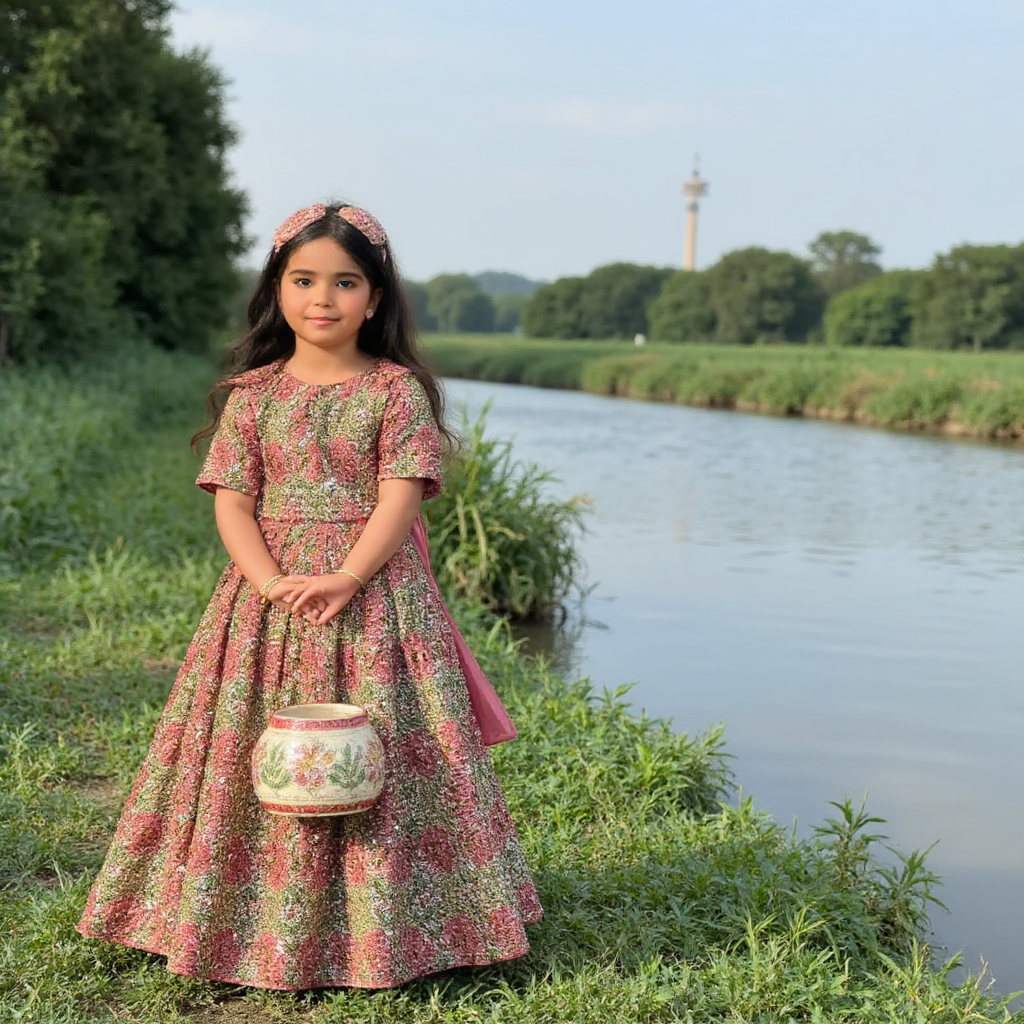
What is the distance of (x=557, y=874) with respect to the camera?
351 centimetres

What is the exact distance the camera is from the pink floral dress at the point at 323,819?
106 inches

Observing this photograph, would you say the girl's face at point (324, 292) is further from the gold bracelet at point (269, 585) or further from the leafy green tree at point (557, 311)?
the leafy green tree at point (557, 311)

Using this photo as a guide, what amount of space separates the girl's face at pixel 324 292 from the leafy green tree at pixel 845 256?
3840 inches

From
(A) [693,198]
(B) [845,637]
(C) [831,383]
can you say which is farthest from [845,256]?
(B) [845,637]

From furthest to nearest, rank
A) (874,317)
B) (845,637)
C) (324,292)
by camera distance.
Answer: (874,317) < (845,637) < (324,292)

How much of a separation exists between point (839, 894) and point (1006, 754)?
2738mm

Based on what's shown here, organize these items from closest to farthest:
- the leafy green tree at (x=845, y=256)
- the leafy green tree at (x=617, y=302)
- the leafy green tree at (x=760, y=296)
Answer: the leafy green tree at (x=760, y=296) → the leafy green tree at (x=617, y=302) → the leafy green tree at (x=845, y=256)

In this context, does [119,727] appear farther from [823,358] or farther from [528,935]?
[823,358]

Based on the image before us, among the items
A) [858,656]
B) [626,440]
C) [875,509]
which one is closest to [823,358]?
[626,440]

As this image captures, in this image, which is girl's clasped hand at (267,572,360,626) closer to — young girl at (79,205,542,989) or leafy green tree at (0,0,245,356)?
young girl at (79,205,542,989)

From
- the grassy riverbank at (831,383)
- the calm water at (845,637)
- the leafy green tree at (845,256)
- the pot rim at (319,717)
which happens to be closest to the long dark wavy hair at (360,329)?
the pot rim at (319,717)

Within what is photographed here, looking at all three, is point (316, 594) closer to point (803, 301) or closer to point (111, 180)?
point (111, 180)

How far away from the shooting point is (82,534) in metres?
7.76

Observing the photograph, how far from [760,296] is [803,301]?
2.67 m
